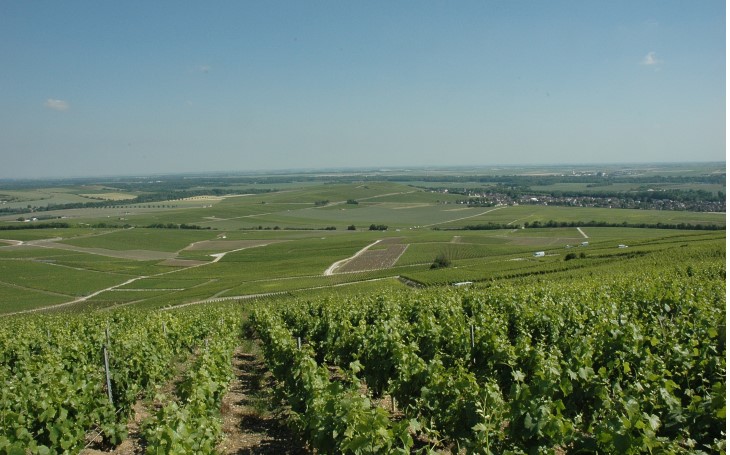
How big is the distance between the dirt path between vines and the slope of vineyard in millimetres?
459

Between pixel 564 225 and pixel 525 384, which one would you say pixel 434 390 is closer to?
pixel 525 384

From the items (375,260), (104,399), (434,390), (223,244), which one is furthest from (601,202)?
(104,399)

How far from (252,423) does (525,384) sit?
227 inches

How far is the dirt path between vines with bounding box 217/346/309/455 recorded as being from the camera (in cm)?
889

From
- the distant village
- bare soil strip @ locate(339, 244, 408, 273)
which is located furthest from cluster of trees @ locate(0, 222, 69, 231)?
the distant village

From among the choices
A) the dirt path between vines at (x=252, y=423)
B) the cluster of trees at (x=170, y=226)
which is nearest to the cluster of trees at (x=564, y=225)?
the cluster of trees at (x=170, y=226)

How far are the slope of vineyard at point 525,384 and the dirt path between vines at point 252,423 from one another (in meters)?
0.46

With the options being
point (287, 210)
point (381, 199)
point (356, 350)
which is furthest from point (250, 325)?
point (381, 199)

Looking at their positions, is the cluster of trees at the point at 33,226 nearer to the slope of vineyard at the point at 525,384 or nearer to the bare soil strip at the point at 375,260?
the bare soil strip at the point at 375,260

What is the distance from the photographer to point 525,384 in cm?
715

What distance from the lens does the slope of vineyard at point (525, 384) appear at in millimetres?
5902

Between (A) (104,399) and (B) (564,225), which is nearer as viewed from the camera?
(A) (104,399)

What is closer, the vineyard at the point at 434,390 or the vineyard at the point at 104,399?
the vineyard at the point at 434,390

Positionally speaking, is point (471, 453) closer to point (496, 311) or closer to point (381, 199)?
point (496, 311)
